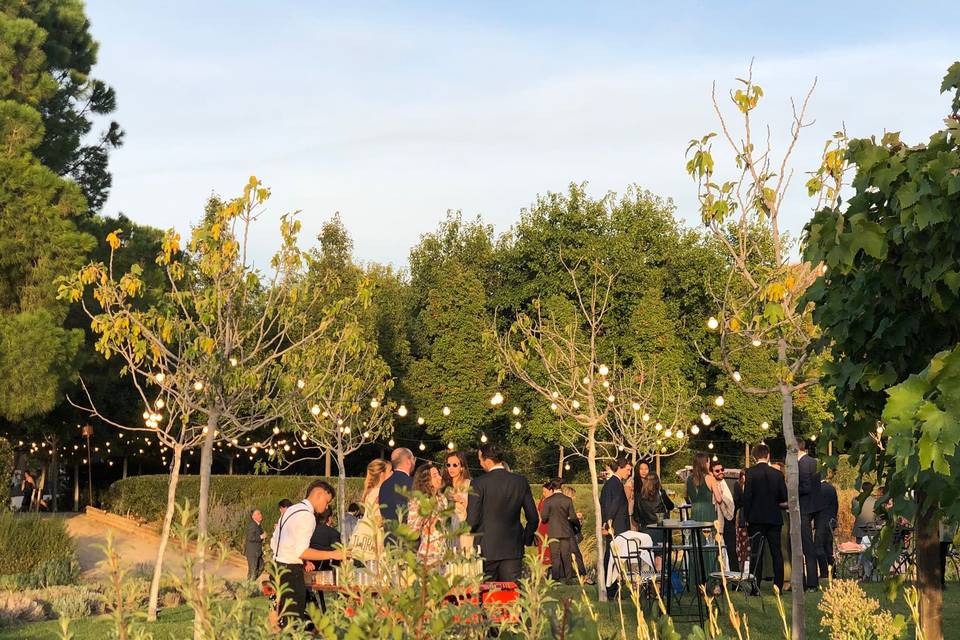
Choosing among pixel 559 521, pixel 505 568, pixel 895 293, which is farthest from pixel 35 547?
pixel 895 293

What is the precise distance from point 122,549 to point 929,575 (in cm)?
1938

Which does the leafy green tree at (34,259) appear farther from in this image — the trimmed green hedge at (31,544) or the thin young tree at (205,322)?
the thin young tree at (205,322)

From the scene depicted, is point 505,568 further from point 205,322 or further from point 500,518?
point 205,322

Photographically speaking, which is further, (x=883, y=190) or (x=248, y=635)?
(x=883, y=190)

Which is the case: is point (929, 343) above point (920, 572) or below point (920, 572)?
above

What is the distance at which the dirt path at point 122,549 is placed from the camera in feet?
65.5

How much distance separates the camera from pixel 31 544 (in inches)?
683

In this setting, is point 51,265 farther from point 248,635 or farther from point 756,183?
point 248,635

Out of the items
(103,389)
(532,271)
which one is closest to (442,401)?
(532,271)

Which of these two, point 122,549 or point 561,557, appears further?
point 122,549

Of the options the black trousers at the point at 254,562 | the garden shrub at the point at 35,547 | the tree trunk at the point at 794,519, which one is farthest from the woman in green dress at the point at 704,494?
the garden shrub at the point at 35,547

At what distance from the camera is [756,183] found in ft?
30.4

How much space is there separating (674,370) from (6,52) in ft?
79.7

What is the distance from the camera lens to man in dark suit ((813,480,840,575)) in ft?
47.3
